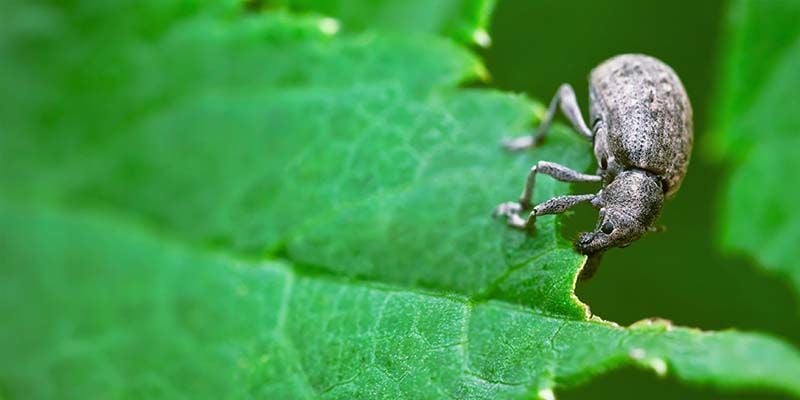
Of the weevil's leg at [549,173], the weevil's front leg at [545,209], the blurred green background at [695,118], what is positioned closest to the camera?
the weevil's front leg at [545,209]

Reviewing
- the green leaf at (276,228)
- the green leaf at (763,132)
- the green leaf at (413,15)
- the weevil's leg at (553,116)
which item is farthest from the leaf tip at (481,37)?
the green leaf at (763,132)

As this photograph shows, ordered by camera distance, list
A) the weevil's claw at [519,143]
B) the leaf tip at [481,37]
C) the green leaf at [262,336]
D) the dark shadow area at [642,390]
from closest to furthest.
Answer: the green leaf at [262,336]
the weevil's claw at [519,143]
the leaf tip at [481,37]
the dark shadow area at [642,390]

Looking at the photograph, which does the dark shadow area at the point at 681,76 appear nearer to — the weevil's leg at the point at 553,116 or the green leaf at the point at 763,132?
the green leaf at the point at 763,132

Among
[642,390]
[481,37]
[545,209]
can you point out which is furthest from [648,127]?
[642,390]

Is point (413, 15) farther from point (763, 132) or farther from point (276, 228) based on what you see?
point (763, 132)

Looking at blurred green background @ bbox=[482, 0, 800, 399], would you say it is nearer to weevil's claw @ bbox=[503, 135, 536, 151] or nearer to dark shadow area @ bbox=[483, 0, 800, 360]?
dark shadow area @ bbox=[483, 0, 800, 360]

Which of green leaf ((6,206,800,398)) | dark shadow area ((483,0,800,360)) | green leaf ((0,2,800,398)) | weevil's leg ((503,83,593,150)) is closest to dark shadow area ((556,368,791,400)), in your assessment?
dark shadow area ((483,0,800,360))

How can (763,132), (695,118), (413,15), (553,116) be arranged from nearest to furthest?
(553,116)
(413,15)
(763,132)
(695,118)

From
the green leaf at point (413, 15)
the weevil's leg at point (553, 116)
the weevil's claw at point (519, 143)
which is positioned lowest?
the weevil's claw at point (519, 143)
